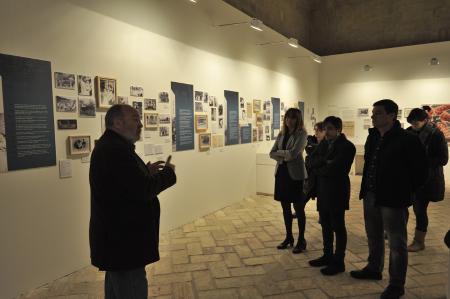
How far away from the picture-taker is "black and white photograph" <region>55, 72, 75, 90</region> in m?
3.31

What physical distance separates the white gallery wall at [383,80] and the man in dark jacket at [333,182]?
7688 mm

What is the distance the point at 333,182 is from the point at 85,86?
2.74 metres

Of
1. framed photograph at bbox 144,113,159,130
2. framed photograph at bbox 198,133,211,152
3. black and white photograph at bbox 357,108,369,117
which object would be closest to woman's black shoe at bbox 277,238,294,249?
framed photograph at bbox 198,133,211,152

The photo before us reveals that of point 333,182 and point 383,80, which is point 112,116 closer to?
point 333,182

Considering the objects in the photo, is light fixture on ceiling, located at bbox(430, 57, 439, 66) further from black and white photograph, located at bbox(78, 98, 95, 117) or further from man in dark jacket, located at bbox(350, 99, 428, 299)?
black and white photograph, located at bbox(78, 98, 95, 117)

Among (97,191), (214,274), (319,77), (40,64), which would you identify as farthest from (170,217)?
(319,77)

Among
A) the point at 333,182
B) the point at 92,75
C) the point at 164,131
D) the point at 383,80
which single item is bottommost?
the point at 333,182

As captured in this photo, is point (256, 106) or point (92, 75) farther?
point (256, 106)

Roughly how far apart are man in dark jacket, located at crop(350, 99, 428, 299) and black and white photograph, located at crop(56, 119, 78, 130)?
9.51 ft

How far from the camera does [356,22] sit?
10648mm

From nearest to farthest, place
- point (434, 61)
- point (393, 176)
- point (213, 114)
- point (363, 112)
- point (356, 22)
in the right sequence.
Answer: point (393, 176) < point (213, 114) < point (434, 61) < point (363, 112) < point (356, 22)

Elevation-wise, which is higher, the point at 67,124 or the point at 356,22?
the point at 356,22

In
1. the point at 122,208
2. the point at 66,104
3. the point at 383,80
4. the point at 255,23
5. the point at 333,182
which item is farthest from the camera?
the point at 383,80

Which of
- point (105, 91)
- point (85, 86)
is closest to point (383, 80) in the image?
point (105, 91)
